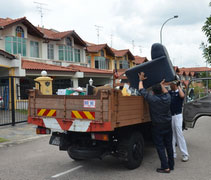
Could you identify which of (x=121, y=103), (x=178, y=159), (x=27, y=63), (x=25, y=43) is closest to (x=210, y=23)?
(x=178, y=159)

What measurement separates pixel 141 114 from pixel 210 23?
28.6 ft

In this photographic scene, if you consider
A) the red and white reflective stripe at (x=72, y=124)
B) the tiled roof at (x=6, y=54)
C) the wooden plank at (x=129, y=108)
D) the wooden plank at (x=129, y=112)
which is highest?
the tiled roof at (x=6, y=54)

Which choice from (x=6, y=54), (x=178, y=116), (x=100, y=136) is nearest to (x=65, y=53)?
(x=6, y=54)

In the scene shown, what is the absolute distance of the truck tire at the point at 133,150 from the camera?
4.64m

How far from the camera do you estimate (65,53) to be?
25.4m

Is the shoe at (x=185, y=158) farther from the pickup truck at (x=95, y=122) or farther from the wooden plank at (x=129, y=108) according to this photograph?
the wooden plank at (x=129, y=108)

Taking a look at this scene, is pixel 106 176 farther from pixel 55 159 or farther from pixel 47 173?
pixel 55 159

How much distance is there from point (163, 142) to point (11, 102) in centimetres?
784

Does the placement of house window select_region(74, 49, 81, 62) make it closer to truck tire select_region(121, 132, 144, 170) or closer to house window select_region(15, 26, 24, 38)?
house window select_region(15, 26, 24, 38)

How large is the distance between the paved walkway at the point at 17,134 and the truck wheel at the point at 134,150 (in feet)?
15.6

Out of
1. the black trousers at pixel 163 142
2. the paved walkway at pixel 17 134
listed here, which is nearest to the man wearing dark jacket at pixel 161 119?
the black trousers at pixel 163 142

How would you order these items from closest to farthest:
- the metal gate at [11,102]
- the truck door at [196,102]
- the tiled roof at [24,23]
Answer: the truck door at [196,102], the metal gate at [11,102], the tiled roof at [24,23]

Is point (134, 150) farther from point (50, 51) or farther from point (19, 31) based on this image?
point (50, 51)

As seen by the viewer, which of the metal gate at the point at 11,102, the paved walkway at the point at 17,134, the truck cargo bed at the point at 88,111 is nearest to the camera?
the truck cargo bed at the point at 88,111
